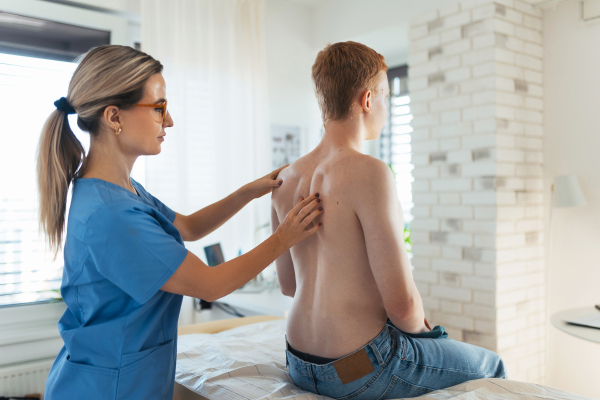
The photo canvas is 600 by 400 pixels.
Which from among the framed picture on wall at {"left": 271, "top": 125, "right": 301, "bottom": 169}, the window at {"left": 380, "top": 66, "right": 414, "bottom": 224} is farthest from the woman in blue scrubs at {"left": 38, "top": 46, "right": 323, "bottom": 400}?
the window at {"left": 380, "top": 66, "right": 414, "bottom": 224}

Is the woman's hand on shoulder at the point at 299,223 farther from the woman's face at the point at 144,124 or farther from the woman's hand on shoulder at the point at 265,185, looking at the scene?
the woman's face at the point at 144,124

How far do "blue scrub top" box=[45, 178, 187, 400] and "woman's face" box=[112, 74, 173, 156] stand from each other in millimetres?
138

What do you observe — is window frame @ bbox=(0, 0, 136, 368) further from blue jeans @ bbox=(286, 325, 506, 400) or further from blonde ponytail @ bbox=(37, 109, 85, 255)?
blue jeans @ bbox=(286, 325, 506, 400)

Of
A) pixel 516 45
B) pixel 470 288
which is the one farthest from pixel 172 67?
pixel 470 288

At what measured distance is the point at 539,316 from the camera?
8.97 feet

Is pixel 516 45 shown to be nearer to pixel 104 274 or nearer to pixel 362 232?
pixel 362 232

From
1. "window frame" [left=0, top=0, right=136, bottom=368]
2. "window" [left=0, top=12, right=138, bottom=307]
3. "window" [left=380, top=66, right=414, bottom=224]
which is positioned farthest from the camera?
"window" [left=380, top=66, right=414, bottom=224]

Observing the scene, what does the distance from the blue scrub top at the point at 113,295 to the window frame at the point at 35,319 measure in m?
1.38

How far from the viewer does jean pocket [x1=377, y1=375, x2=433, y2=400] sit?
1.22 metres

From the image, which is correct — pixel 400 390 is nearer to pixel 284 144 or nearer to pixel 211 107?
pixel 211 107

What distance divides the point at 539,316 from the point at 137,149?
2501mm

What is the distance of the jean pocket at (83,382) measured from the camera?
45.0 inches

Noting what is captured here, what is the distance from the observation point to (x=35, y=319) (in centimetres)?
250

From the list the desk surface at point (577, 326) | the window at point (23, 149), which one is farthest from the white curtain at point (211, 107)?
the desk surface at point (577, 326)
